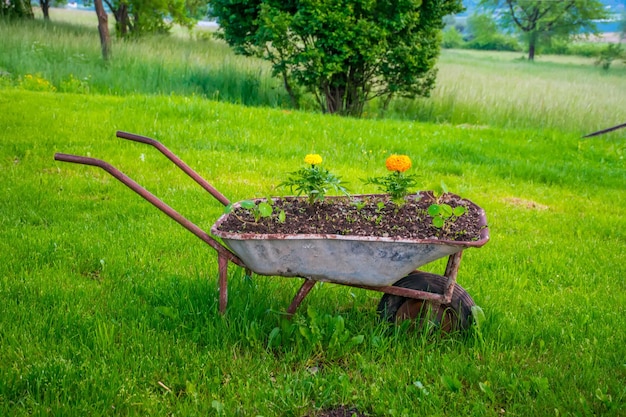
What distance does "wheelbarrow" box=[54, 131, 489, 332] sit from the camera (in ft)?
8.91

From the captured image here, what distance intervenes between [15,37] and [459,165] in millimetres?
10852

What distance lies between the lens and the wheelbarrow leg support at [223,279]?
2990 millimetres

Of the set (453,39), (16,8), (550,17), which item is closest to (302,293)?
(16,8)

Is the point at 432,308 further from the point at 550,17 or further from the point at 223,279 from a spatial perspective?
the point at 550,17

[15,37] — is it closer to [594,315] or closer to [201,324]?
[201,324]

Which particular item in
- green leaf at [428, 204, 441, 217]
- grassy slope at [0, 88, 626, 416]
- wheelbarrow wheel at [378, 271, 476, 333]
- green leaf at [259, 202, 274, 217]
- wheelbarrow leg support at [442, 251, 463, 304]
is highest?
green leaf at [428, 204, 441, 217]

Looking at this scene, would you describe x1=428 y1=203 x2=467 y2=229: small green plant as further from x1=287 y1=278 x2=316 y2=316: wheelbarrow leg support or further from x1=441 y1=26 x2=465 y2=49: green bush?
x1=441 y1=26 x2=465 y2=49: green bush

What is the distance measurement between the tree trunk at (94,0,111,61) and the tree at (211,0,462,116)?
2.22m

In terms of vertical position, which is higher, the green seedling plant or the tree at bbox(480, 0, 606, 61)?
the tree at bbox(480, 0, 606, 61)

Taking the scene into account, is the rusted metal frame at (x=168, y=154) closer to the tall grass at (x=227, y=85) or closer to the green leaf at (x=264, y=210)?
the green leaf at (x=264, y=210)

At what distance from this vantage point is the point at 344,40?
402 inches

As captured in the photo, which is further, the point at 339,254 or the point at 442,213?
the point at 442,213

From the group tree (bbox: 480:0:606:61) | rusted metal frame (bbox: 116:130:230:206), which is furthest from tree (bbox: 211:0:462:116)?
tree (bbox: 480:0:606:61)

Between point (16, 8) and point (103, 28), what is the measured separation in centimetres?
1293
